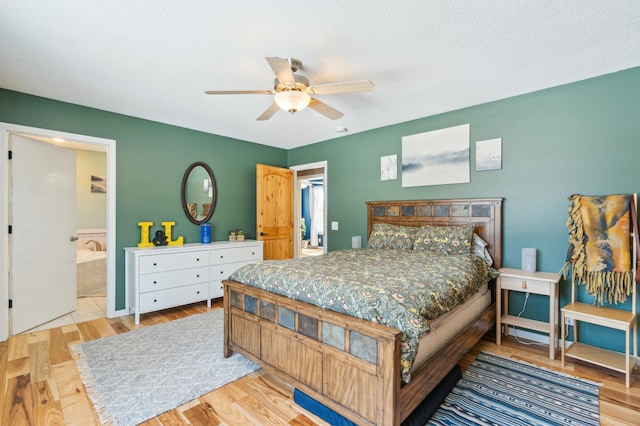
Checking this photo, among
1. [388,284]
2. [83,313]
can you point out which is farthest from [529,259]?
[83,313]

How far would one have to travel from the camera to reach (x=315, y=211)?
9820mm

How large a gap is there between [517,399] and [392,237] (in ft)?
6.61

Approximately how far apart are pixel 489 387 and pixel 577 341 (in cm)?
136

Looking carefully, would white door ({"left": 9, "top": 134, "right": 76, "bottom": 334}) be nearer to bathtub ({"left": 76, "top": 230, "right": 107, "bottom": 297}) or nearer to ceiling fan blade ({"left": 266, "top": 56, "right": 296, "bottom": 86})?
bathtub ({"left": 76, "top": 230, "right": 107, "bottom": 297})

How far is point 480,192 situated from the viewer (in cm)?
351

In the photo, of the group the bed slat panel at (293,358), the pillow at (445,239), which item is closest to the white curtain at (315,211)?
the pillow at (445,239)

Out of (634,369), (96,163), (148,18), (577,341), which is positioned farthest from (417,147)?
(96,163)

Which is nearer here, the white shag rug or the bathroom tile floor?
the white shag rug

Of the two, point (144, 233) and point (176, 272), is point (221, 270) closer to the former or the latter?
point (176, 272)

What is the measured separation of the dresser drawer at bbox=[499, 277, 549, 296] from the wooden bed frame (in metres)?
0.30

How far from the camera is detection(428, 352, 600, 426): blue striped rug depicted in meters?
1.89

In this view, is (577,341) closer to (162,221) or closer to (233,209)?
(233,209)

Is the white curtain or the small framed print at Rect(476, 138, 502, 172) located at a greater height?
the small framed print at Rect(476, 138, 502, 172)

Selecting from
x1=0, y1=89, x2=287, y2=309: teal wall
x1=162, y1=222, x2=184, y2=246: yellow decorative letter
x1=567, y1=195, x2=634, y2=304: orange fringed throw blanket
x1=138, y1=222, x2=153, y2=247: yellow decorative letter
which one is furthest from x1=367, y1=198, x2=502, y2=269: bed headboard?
x1=138, y1=222, x2=153, y2=247: yellow decorative letter
